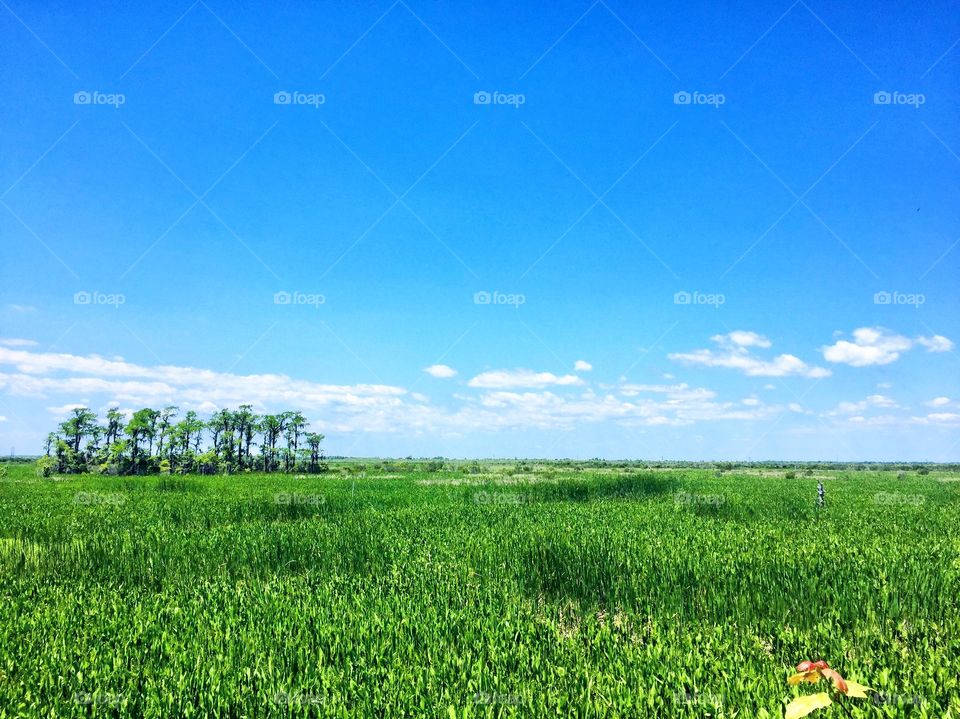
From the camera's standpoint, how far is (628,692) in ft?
13.0

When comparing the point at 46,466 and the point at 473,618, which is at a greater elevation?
the point at 473,618

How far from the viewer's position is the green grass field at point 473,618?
4090 millimetres

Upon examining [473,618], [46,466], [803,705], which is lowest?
[46,466]

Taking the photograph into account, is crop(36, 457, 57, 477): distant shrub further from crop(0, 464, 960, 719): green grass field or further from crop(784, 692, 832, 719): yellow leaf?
crop(784, 692, 832, 719): yellow leaf

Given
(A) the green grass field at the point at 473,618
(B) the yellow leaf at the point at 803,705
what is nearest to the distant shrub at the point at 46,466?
(A) the green grass field at the point at 473,618

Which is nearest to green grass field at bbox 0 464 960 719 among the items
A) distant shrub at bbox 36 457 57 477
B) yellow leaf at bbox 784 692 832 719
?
yellow leaf at bbox 784 692 832 719

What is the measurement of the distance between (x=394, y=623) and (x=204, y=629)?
6.66 feet

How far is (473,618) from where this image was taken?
229 inches

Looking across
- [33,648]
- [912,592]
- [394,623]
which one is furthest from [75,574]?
[912,592]

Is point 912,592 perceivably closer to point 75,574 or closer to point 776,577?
point 776,577

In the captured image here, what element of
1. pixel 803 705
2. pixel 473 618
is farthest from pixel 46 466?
pixel 803 705

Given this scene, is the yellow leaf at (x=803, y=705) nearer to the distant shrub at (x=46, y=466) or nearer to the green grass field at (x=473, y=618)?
the green grass field at (x=473, y=618)

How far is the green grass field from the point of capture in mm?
4090

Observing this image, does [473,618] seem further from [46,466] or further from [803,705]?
[46,466]
